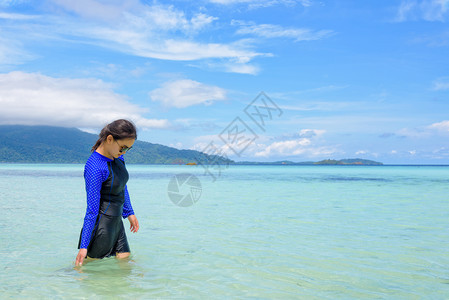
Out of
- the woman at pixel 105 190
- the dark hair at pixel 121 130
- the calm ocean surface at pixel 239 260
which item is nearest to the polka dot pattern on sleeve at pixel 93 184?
the woman at pixel 105 190

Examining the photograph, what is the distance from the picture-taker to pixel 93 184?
16.0 feet

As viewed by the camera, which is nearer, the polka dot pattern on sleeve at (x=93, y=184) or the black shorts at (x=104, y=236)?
the polka dot pattern on sleeve at (x=93, y=184)

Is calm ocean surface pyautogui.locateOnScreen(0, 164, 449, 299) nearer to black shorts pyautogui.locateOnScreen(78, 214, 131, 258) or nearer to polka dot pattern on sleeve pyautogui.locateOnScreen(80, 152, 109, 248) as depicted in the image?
black shorts pyautogui.locateOnScreen(78, 214, 131, 258)

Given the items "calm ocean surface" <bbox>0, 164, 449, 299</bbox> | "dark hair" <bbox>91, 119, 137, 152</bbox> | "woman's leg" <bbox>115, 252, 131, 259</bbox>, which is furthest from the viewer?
"woman's leg" <bbox>115, 252, 131, 259</bbox>

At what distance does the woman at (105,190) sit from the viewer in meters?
4.81

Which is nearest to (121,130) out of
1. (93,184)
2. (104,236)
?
(93,184)

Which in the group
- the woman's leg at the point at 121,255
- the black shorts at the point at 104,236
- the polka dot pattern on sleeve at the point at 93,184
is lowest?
the woman's leg at the point at 121,255

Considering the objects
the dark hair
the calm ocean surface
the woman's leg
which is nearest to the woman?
the dark hair

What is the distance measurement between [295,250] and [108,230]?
388cm

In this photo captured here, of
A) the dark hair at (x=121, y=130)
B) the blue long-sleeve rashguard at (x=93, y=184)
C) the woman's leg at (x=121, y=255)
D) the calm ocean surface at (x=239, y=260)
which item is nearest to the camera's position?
the dark hair at (x=121, y=130)

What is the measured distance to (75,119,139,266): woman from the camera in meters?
4.81

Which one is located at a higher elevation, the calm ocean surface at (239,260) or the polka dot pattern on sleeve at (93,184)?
the polka dot pattern on sleeve at (93,184)

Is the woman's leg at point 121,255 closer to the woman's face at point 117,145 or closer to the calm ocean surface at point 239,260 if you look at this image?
the calm ocean surface at point 239,260

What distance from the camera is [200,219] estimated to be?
12.1m
